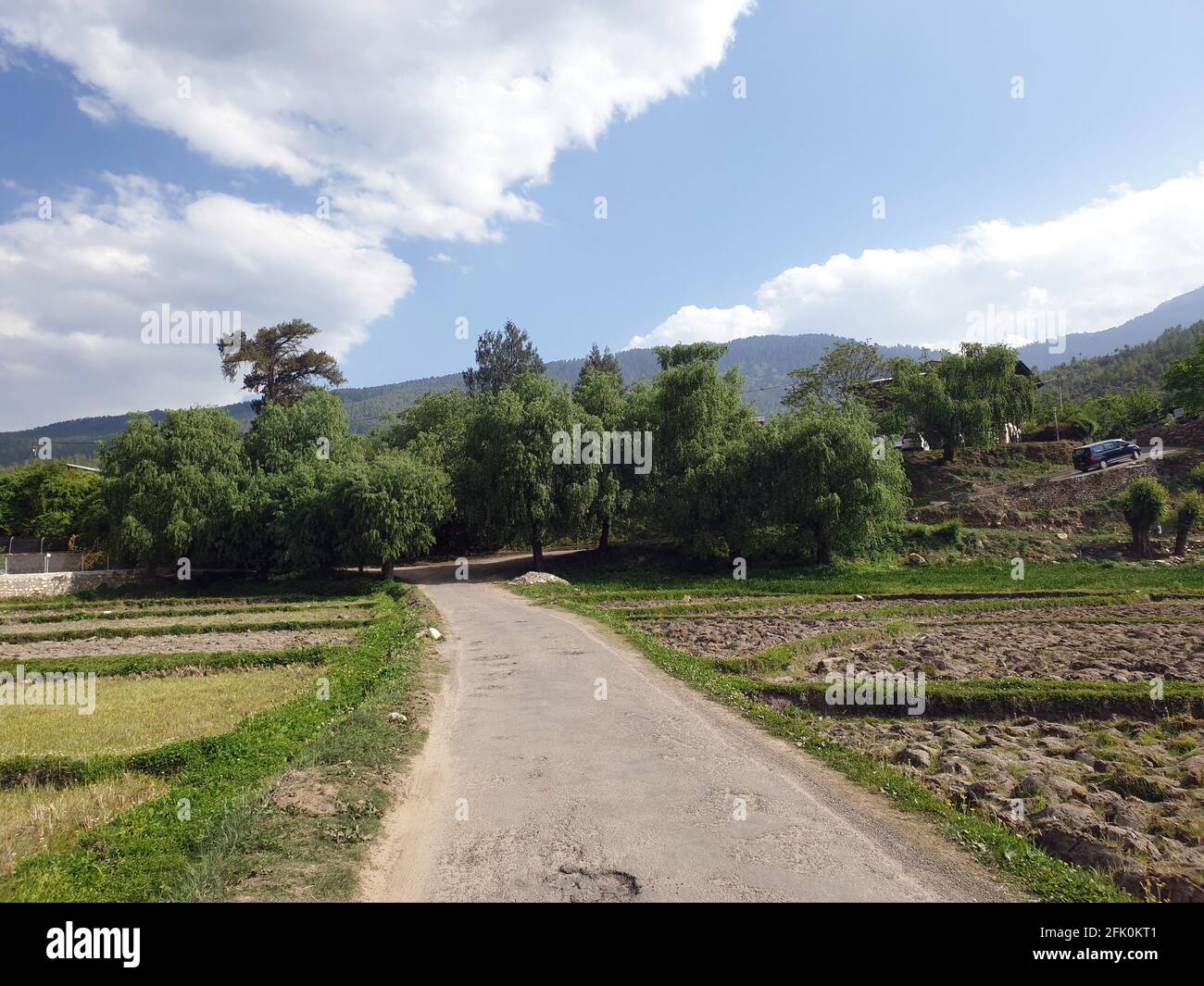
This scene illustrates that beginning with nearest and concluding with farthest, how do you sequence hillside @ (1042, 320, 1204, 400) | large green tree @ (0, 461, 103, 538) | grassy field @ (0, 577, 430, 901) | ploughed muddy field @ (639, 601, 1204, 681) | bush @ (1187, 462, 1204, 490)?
grassy field @ (0, 577, 430, 901) < ploughed muddy field @ (639, 601, 1204, 681) < bush @ (1187, 462, 1204, 490) < large green tree @ (0, 461, 103, 538) < hillside @ (1042, 320, 1204, 400)

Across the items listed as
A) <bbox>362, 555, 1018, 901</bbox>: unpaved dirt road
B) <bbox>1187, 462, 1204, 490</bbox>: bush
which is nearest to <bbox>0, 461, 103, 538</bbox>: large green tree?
<bbox>362, 555, 1018, 901</bbox>: unpaved dirt road

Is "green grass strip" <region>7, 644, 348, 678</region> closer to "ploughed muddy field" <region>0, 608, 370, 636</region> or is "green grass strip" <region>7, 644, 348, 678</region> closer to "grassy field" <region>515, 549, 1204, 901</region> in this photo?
"ploughed muddy field" <region>0, 608, 370, 636</region>

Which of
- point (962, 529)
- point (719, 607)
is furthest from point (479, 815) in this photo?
point (962, 529)

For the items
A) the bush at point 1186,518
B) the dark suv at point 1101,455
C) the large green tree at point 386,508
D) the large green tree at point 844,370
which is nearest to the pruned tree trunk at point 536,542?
the large green tree at point 386,508

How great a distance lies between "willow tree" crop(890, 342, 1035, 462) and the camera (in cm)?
Result: 5303

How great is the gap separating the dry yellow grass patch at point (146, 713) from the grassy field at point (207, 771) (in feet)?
0.19

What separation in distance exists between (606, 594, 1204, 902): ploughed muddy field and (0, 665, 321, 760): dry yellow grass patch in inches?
418

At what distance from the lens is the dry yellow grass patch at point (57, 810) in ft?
26.0

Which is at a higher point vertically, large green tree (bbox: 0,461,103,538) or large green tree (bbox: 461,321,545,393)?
large green tree (bbox: 461,321,545,393)

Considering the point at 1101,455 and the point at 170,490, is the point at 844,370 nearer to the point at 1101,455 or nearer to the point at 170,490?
the point at 1101,455

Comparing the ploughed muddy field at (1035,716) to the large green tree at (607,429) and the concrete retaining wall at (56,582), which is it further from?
the concrete retaining wall at (56,582)

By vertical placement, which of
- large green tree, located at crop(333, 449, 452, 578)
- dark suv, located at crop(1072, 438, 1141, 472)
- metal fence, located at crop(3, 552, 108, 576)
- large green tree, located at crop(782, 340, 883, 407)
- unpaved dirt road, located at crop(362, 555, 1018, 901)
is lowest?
unpaved dirt road, located at crop(362, 555, 1018, 901)

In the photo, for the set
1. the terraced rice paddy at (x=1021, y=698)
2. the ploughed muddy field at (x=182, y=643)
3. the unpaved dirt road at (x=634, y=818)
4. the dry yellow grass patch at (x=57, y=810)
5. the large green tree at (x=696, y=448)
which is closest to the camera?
the unpaved dirt road at (x=634, y=818)
